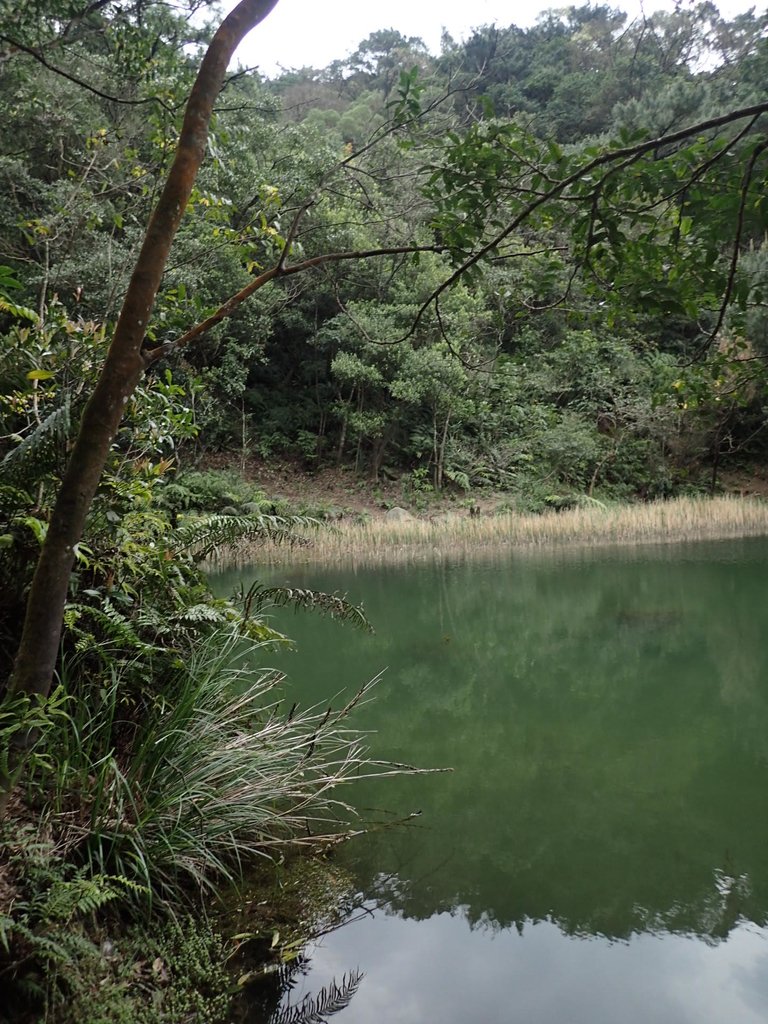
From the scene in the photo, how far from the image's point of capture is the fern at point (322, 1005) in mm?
1809

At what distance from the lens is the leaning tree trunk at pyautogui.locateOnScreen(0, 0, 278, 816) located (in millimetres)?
1858

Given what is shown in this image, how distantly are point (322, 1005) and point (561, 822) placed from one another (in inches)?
50.4

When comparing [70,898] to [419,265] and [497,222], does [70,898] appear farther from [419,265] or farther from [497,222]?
[419,265]

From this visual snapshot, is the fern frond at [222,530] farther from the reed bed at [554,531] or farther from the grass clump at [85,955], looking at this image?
the reed bed at [554,531]

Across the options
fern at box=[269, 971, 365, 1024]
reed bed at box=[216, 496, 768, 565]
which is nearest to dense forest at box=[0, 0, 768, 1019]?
fern at box=[269, 971, 365, 1024]

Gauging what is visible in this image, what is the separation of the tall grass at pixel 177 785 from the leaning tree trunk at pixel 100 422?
0.18m

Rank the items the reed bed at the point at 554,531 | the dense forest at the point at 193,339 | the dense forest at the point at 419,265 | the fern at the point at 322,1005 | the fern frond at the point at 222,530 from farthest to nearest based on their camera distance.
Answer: the reed bed at the point at 554,531 < the fern frond at the point at 222,530 < the dense forest at the point at 419,265 < the dense forest at the point at 193,339 < the fern at the point at 322,1005

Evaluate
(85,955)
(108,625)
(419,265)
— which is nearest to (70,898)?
(85,955)

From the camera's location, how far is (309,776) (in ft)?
10.4

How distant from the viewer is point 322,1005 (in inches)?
73.5

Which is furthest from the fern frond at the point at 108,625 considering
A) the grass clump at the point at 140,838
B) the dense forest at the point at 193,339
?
the grass clump at the point at 140,838

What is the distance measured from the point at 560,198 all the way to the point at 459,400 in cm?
1388

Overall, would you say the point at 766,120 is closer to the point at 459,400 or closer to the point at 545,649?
the point at 459,400

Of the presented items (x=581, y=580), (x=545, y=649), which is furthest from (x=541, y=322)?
(x=545, y=649)
